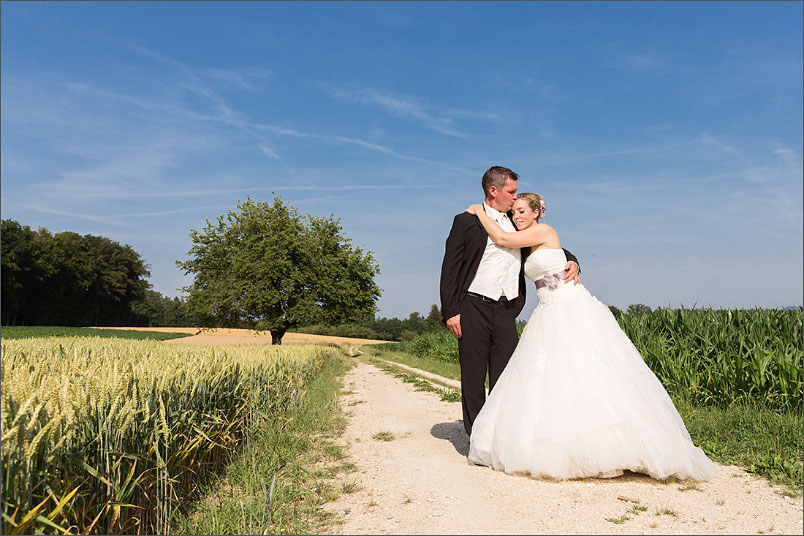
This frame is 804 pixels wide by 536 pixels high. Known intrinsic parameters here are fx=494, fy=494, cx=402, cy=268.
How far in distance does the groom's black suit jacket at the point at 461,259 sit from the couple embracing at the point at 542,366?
1 centimetres

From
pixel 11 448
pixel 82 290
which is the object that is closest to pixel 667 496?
pixel 11 448

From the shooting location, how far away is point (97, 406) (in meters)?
3.07

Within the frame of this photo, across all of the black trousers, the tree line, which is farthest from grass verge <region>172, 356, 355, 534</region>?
the tree line

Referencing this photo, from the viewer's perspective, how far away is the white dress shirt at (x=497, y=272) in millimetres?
5195

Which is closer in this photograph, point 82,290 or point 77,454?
point 77,454

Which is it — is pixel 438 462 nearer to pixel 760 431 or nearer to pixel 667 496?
pixel 667 496

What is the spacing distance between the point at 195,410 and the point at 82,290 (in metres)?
71.7

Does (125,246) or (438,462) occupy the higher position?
(125,246)

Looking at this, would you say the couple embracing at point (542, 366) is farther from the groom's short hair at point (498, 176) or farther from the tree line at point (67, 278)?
the tree line at point (67, 278)

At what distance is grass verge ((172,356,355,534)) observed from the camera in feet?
11.2

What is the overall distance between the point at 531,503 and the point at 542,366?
51.0 inches

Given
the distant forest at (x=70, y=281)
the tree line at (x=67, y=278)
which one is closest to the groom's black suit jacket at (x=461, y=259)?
the distant forest at (x=70, y=281)

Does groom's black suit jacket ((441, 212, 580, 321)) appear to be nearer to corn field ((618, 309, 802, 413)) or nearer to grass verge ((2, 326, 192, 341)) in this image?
corn field ((618, 309, 802, 413))

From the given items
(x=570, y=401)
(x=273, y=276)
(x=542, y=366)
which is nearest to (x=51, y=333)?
(x=273, y=276)
